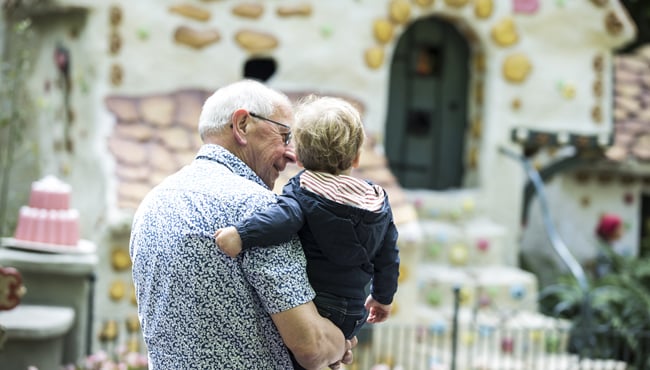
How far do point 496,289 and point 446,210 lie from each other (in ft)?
2.95

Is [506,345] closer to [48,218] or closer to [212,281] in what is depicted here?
[48,218]

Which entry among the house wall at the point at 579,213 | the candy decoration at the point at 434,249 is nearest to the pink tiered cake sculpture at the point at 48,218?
the candy decoration at the point at 434,249

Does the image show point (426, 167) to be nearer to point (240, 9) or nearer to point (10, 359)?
point (240, 9)

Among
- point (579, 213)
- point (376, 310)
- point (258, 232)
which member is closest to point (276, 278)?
point (258, 232)

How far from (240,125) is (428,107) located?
7.11 m

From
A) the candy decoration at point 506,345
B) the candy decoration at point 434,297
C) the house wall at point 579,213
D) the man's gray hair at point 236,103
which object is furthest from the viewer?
the house wall at point 579,213

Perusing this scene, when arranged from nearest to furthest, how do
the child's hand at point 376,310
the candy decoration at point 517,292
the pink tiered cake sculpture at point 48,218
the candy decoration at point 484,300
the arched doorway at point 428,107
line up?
the child's hand at point 376,310
the pink tiered cake sculpture at point 48,218
the candy decoration at point 484,300
the candy decoration at point 517,292
the arched doorway at point 428,107

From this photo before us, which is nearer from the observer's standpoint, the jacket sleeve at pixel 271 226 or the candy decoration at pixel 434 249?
the jacket sleeve at pixel 271 226

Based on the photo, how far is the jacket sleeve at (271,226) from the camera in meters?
2.53

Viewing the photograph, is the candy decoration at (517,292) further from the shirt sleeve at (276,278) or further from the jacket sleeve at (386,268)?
the shirt sleeve at (276,278)

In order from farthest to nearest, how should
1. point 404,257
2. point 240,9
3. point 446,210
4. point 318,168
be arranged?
1. point 446,210
2. point 240,9
3. point 404,257
4. point 318,168

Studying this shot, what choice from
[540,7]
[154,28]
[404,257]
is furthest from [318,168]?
[540,7]

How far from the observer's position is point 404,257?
25.5 feet

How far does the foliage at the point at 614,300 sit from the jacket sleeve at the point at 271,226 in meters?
6.15
